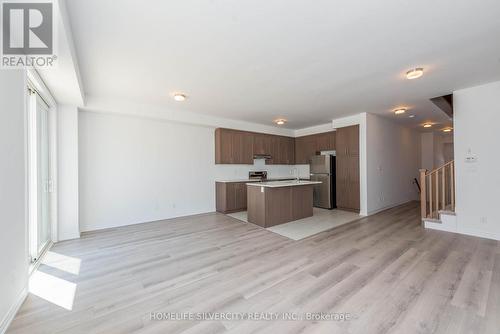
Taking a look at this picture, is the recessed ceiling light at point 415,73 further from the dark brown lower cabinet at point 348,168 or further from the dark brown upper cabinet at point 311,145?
the dark brown upper cabinet at point 311,145

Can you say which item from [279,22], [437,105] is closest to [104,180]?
[279,22]

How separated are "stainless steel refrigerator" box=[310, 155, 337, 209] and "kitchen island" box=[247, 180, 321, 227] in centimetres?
127

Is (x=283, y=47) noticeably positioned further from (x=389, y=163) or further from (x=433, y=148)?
(x=433, y=148)

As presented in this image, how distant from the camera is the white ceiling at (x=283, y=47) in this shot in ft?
6.12

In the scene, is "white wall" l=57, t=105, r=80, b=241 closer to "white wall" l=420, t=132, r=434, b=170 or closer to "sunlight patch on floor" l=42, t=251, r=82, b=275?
"sunlight patch on floor" l=42, t=251, r=82, b=275

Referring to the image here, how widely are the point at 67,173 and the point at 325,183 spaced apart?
624cm

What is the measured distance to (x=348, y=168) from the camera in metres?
5.88

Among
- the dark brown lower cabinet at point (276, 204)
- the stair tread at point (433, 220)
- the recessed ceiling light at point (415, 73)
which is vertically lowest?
the stair tread at point (433, 220)

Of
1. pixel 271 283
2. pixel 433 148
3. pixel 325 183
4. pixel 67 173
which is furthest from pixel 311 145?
pixel 67 173

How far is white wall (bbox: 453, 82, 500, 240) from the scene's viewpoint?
12.0 ft

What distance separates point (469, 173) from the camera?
390 centimetres

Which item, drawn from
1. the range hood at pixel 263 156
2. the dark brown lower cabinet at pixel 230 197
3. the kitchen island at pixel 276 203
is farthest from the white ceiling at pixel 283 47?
the range hood at pixel 263 156

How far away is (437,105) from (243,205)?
5.34 meters

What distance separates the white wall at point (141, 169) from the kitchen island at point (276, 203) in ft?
5.84
